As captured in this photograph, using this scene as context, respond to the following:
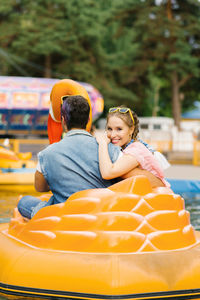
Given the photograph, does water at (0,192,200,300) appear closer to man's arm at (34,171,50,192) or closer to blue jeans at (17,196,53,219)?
blue jeans at (17,196,53,219)

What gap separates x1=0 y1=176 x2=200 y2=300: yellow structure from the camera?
9.21 ft

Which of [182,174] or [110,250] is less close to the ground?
[110,250]

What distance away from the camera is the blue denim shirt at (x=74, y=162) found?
3.16 m

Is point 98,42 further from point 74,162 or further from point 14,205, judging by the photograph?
point 74,162

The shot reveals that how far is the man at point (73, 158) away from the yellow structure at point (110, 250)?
0.13 metres

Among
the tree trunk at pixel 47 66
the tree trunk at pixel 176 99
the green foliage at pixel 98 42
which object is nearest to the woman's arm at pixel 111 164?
the green foliage at pixel 98 42

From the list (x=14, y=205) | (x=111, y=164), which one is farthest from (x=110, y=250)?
(x=14, y=205)

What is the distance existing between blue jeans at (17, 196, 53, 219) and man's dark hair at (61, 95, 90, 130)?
615mm

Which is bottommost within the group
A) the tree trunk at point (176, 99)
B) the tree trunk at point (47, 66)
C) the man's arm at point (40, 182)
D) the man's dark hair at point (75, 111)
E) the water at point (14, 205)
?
the tree trunk at point (176, 99)

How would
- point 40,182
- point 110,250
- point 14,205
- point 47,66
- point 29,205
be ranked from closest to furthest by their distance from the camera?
point 110,250 < point 40,182 < point 29,205 < point 14,205 < point 47,66

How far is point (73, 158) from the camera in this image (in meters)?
3.15

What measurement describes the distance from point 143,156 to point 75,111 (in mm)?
512

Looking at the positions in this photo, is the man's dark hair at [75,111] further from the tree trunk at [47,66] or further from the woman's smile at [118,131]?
the tree trunk at [47,66]

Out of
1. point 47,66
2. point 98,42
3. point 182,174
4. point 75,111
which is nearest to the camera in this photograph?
point 75,111
